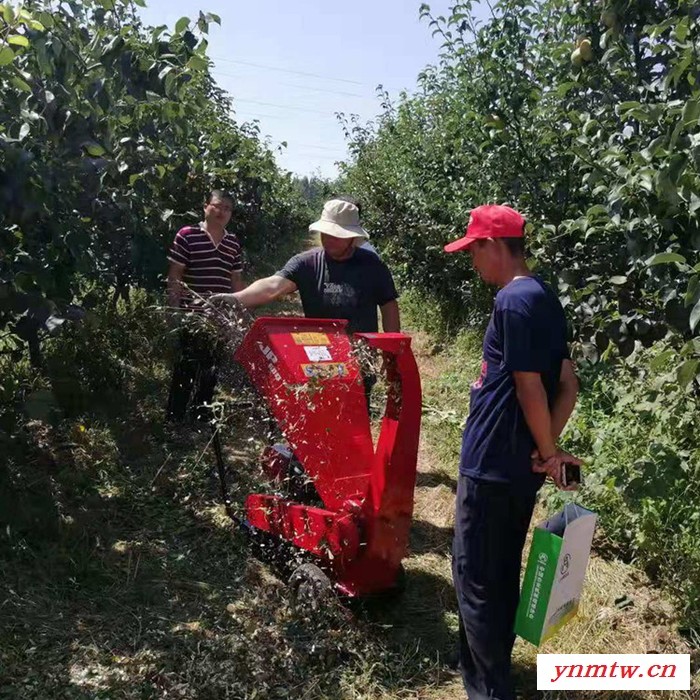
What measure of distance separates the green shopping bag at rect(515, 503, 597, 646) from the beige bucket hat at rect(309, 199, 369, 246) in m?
1.64

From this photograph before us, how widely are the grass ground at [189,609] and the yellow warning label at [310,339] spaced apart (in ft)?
1.42

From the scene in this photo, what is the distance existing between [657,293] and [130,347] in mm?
4214

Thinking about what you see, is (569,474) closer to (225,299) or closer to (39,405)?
(225,299)

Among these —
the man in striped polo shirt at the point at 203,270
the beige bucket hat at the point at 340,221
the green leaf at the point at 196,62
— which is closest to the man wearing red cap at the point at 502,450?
the beige bucket hat at the point at 340,221

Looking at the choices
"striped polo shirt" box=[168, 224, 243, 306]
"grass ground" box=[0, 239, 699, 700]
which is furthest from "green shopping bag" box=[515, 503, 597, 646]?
"striped polo shirt" box=[168, 224, 243, 306]

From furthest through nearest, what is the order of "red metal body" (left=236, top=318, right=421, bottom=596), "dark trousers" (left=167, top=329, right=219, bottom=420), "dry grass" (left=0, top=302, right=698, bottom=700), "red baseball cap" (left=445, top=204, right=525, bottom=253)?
"dark trousers" (left=167, top=329, right=219, bottom=420) → "red metal body" (left=236, top=318, right=421, bottom=596) → "dry grass" (left=0, top=302, right=698, bottom=700) → "red baseball cap" (left=445, top=204, right=525, bottom=253)

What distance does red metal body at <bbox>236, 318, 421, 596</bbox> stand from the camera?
2.74 meters

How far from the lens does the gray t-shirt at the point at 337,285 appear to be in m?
3.61

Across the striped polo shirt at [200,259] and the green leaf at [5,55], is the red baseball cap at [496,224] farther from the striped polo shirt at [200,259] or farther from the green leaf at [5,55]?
the striped polo shirt at [200,259]

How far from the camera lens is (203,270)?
4.66 meters

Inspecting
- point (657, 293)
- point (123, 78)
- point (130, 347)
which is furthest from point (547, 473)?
point (130, 347)

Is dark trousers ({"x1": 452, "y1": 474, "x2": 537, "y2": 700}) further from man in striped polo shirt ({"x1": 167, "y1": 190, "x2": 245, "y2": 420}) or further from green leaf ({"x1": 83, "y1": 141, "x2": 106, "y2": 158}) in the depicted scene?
man in striped polo shirt ({"x1": 167, "y1": 190, "x2": 245, "y2": 420})

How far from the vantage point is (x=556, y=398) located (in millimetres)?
2432

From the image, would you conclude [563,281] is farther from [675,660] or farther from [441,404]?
[441,404]
